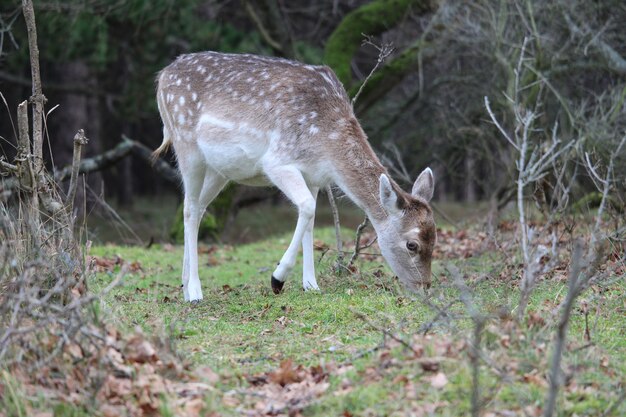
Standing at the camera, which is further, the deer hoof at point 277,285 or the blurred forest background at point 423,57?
the blurred forest background at point 423,57

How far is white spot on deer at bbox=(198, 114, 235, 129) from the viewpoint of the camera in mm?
7609

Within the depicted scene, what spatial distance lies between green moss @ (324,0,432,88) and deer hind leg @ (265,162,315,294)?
6.46 meters

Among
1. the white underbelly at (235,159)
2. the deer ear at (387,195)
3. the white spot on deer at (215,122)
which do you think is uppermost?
the white spot on deer at (215,122)

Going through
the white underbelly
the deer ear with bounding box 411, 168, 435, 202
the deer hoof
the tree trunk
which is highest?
the white underbelly

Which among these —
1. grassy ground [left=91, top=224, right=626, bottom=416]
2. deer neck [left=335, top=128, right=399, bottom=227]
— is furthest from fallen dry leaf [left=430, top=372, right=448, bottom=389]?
deer neck [left=335, top=128, right=399, bottom=227]

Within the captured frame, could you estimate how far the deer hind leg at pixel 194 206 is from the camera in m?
7.67

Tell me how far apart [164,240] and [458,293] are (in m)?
6.79

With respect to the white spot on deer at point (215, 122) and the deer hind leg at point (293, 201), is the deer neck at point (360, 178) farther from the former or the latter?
the white spot on deer at point (215, 122)

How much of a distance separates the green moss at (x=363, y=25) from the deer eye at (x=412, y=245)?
22.3 feet

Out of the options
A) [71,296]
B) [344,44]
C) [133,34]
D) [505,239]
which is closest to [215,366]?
[71,296]

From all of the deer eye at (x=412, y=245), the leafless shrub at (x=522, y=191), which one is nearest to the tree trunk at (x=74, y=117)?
the leafless shrub at (x=522, y=191)

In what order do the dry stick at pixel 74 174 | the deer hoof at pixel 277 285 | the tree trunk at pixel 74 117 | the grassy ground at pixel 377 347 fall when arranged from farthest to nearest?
1. the tree trunk at pixel 74 117
2. the deer hoof at pixel 277 285
3. the dry stick at pixel 74 174
4. the grassy ground at pixel 377 347

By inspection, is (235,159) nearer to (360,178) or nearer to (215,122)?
(215,122)

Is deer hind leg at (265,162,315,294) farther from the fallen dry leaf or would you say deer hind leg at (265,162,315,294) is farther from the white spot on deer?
the fallen dry leaf
